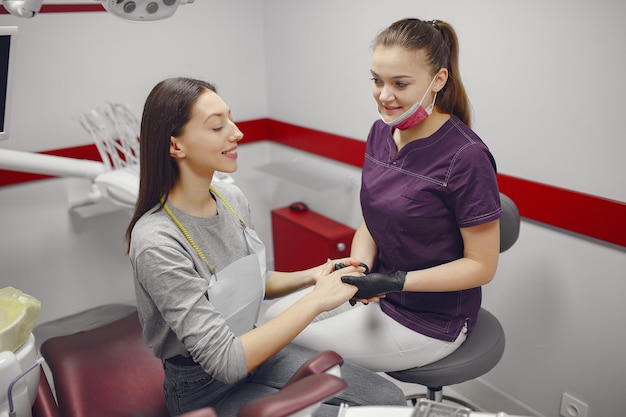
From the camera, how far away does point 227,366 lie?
3.98 ft

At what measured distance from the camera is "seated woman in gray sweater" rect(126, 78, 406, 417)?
122cm

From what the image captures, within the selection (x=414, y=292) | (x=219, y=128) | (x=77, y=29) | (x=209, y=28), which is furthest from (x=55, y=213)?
(x=414, y=292)

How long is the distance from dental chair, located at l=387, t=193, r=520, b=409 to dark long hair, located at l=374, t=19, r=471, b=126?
0.29 meters

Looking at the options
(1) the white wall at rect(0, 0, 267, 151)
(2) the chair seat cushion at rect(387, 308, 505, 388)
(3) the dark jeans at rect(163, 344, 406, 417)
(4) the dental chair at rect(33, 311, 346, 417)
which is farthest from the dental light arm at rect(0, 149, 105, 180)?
(2) the chair seat cushion at rect(387, 308, 505, 388)

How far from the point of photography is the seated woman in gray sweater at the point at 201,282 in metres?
1.22

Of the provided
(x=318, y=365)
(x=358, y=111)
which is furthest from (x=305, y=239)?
(x=318, y=365)

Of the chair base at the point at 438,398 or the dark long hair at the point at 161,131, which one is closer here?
the dark long hair at the point at 161,131

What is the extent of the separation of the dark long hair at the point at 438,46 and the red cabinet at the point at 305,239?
119 centimetres

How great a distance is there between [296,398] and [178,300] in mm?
400

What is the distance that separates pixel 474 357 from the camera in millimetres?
1455

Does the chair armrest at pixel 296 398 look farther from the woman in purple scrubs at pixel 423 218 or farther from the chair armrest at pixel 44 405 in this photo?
the chair armrest at pixel 44 405

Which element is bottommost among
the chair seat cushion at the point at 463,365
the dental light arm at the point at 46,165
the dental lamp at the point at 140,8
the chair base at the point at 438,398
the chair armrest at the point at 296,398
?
the chair base at the point at 438,398

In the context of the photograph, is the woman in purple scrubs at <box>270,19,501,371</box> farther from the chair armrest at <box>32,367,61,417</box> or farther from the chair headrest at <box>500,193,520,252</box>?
the chair armrest at <box>32,367,61,417</box>

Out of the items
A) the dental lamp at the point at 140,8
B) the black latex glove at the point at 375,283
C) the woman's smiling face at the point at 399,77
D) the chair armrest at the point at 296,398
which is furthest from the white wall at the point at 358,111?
the chair armrest at the point at 296,398
